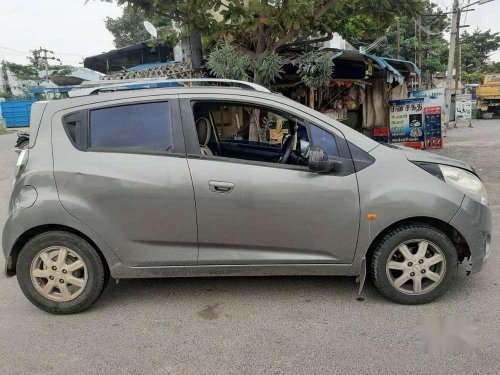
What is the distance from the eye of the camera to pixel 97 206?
10.5 ft

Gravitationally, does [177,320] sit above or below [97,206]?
below

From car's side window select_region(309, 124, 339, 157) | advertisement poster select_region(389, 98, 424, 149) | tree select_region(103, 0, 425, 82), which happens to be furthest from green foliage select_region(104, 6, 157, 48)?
car's side window select_region(309, 124, 339, 157)

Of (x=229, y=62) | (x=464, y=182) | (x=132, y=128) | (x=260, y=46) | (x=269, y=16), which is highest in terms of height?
(x=269, y=16)

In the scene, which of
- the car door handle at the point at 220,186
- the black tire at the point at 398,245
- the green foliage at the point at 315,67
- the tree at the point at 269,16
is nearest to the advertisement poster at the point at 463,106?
the tree at the point at 269,16

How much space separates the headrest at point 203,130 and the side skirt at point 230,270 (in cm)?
99

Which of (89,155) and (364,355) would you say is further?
(89,155)

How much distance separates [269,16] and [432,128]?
23.9 feet

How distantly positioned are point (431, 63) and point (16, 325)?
115ft

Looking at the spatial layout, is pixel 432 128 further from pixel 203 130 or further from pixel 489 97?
pixel 489 97

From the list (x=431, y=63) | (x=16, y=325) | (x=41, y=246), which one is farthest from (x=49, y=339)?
(x=431, y=63)

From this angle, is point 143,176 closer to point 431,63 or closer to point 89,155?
point 89,155

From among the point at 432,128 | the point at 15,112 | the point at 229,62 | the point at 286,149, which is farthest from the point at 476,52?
the point at 286,149

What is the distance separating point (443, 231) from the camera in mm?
3332

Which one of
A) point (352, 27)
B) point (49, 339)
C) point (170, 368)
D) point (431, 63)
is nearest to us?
point (170, 368)
